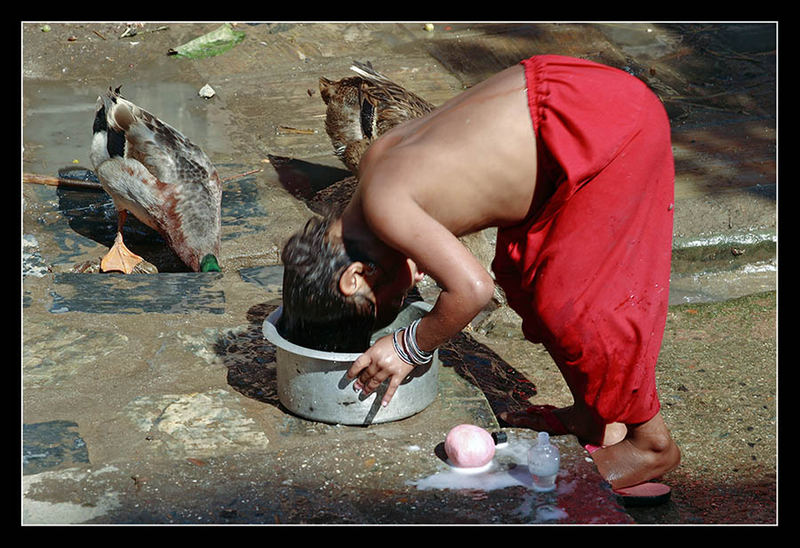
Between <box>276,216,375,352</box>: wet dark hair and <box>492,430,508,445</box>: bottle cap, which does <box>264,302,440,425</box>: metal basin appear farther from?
<box>492,430,508,445</box>: bottle cap

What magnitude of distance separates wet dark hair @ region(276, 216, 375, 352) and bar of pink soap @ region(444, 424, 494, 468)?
1.68ft

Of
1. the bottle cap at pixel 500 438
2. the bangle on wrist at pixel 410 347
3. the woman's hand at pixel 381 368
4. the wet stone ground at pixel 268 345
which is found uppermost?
the bangle on wrist at pixel 410 347

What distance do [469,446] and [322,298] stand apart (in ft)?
2.52

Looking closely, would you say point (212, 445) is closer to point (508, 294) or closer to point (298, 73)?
point (508, 294)

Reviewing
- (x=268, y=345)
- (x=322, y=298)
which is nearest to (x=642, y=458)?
(x=322, y=298)

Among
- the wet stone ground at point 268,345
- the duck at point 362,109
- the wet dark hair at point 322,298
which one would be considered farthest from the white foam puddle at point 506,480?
the duck at point 362,109

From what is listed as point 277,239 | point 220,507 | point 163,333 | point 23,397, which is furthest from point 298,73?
point 220,507

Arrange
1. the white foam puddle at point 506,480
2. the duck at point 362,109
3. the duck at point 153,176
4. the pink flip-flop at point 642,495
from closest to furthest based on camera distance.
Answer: the white foam puddle at point 506,480 → the pink flip-flop at point 642,495 → the duck at point 153,176 → the duck at point 362,109

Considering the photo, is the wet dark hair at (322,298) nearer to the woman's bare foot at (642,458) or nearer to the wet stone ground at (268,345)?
the wet stone ground at (268,345)

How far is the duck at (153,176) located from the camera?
5.60 metres

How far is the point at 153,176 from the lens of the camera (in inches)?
228

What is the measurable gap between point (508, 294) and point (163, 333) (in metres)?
1.77

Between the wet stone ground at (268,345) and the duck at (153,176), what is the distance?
26 cm

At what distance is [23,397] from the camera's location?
152 inches
